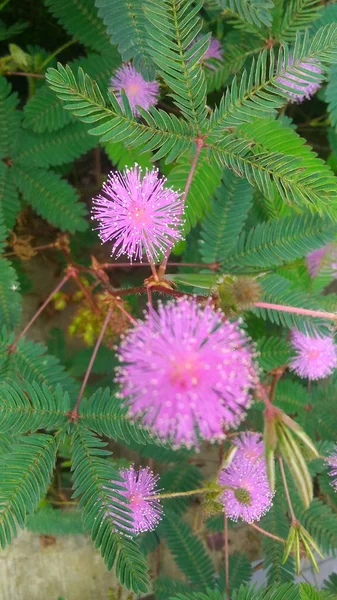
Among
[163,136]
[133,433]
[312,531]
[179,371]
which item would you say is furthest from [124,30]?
[312,531]

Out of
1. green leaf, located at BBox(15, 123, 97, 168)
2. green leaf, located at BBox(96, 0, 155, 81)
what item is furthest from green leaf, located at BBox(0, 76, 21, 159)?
green leaf, located at BBox(96, 0, 155, 81)

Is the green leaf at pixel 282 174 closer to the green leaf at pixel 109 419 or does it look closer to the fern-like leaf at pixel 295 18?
the fern-like leaf at pixel 295 18

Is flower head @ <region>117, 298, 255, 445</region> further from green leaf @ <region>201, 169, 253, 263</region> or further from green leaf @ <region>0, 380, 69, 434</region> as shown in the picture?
green leaf @ <region>201, 169, 253, 263</region>

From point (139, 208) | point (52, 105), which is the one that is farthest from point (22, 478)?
point (52, 105)

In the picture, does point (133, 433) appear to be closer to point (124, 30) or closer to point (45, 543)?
point (124, 30)

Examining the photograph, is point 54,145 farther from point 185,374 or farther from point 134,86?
point 185,374

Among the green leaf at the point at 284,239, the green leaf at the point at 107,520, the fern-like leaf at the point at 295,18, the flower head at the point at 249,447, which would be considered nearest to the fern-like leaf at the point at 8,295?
the green leaf at the point at 107,520
